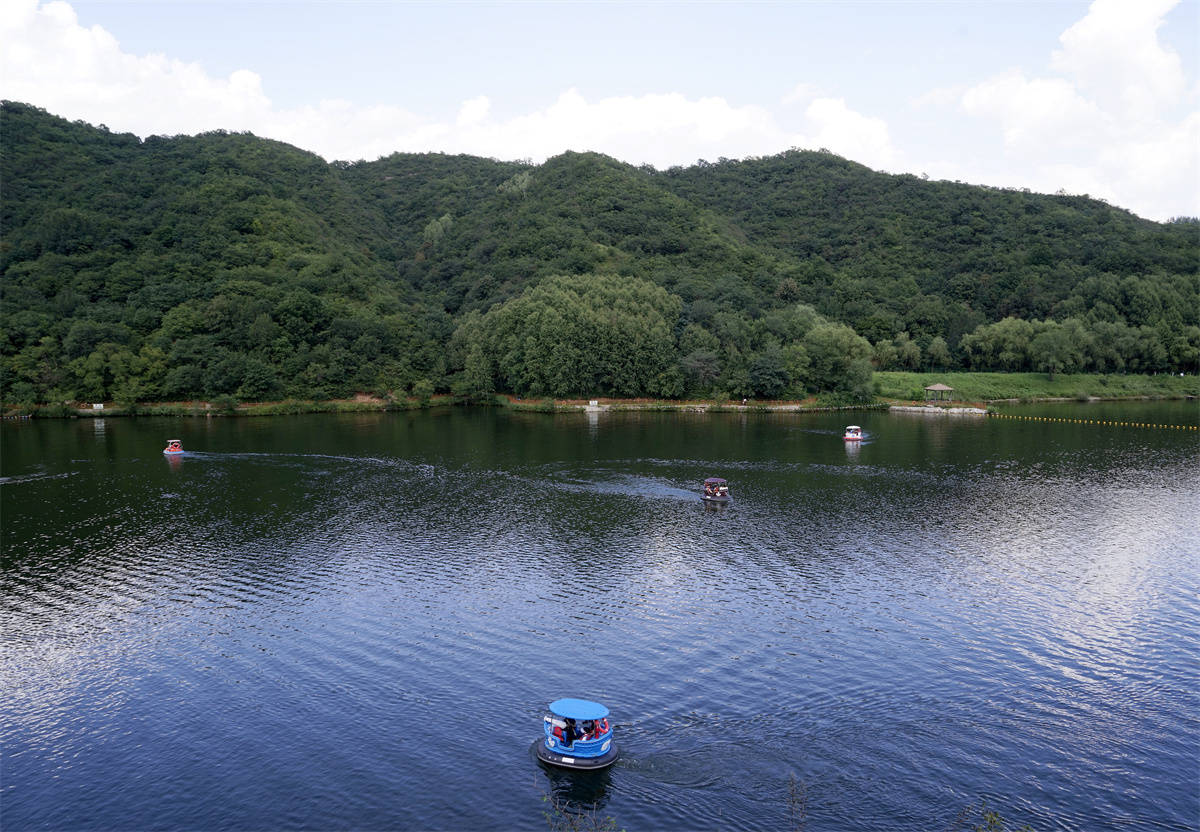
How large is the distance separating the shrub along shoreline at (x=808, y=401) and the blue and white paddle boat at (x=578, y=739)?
101450 mm

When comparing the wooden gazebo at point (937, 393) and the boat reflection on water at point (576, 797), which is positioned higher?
the wooden gazebo at point (937, 393)

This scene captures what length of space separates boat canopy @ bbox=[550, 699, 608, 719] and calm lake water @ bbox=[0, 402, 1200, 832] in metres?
1.87

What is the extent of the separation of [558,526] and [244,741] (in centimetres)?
3007

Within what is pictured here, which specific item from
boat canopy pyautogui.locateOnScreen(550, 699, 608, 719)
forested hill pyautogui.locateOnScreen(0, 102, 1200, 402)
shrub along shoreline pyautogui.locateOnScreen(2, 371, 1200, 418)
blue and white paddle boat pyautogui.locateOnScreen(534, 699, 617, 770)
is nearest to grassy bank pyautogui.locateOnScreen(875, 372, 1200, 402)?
shrub along shoreline pyautogui.locateOnScreen(2, 371, 1200, 418)

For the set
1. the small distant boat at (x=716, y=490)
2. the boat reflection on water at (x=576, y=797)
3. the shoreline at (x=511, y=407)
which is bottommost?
the boat reflection on water at (x=576, y=797)

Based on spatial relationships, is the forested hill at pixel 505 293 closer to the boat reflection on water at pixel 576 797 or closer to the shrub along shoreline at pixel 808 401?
the shrub along shoreline at pixel 808 401

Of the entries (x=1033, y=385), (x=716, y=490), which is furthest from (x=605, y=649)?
(x=1033, y=385)

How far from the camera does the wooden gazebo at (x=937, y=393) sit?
5274 inches

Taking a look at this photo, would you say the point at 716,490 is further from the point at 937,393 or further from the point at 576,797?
the point at 937,393

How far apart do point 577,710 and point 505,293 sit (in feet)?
450

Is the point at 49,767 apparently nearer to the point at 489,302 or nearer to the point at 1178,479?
the point at 1178,479

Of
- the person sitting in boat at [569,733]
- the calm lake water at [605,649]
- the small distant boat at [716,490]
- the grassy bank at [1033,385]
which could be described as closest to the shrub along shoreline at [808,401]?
the grassy bank at [1033,385]

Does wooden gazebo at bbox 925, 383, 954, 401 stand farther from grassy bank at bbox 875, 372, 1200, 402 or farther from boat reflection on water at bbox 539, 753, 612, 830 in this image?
boat reflection on water at bbox 539, 753, 612, 830

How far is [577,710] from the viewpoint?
27094 mm
